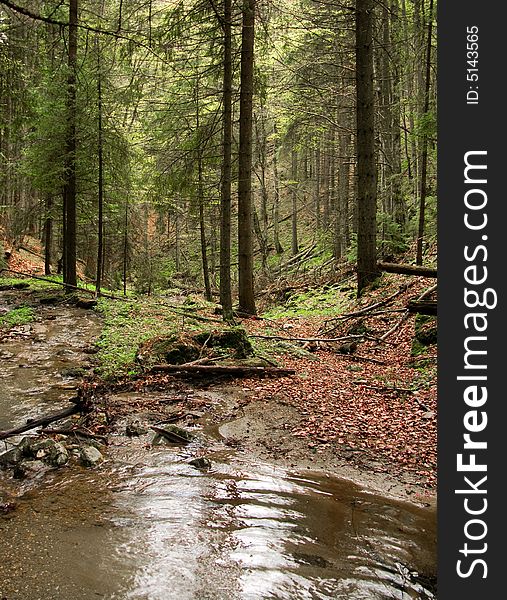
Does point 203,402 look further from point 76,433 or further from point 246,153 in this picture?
point 246,153

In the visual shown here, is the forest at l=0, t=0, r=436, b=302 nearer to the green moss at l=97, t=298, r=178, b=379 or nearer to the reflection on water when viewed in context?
the green moss at l=97, t=298, r=178, b=379

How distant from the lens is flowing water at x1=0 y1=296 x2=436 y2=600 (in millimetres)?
3193

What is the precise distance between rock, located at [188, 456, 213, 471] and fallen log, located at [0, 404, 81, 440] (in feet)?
6.29

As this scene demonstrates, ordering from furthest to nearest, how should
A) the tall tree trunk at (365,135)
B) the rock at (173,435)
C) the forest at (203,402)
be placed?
the tall tree trunk at (365,135) < the rock at (173,435) < the forest at (203,402)

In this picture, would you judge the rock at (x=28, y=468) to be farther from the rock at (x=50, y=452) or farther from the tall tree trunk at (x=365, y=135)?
the tall tree trunk at (x=365, y=135)

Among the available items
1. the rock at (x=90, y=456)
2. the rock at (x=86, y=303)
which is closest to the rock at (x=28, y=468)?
the rock at (x=90, y=456)

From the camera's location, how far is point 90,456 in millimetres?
5137

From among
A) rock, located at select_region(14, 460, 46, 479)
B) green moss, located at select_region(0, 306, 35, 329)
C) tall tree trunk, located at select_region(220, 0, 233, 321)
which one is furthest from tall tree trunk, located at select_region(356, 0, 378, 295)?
rock, located at select_region(14, 460, 46, 479)

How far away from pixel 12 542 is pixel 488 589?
10.7 ft

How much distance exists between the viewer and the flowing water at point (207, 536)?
3193 millimetres

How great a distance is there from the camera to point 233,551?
361 centimetres

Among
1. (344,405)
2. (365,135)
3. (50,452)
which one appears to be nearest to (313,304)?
(365,135)

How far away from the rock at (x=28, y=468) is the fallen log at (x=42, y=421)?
0.48 meters

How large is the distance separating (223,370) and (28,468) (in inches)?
156
